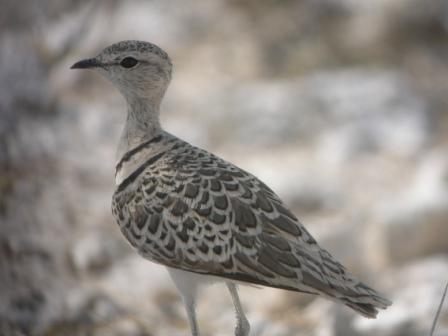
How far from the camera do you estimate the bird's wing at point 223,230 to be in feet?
16.5

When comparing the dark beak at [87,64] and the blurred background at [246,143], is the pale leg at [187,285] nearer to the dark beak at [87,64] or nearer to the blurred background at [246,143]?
the dark beak at [87,64]

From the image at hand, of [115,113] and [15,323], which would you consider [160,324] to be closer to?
[15,323]

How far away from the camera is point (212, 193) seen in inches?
205

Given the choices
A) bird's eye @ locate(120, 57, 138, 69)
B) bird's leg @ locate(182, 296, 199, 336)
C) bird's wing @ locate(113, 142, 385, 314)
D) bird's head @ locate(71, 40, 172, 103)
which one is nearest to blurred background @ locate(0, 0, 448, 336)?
bird's leg @ locate(182, 296, 199, 336)

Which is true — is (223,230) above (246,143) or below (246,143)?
below

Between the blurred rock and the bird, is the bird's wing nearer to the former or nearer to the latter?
the bird

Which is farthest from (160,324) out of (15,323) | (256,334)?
(15,323)

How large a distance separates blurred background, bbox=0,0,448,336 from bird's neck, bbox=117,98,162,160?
137cm

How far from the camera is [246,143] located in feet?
32.4

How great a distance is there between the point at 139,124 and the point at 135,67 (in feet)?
1.15

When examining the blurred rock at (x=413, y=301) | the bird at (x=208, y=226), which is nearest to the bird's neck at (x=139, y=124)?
the bird at (x=208, y=226)

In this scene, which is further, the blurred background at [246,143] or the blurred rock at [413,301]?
the blurred background at [246,143]

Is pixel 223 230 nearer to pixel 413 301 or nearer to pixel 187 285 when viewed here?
pixel 187 285

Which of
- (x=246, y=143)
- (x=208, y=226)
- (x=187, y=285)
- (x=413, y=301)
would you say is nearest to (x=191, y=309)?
(x=187, y=285)
